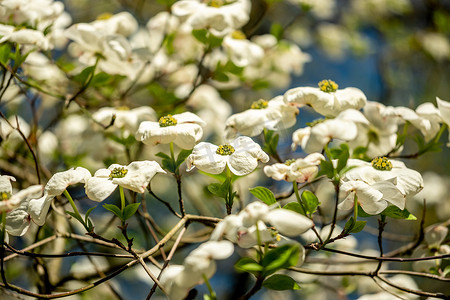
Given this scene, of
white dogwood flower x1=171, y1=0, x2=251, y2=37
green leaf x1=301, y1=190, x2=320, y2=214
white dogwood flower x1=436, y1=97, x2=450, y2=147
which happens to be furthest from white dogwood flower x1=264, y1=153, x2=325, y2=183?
white dogwood flower x1=171, y1=0, x2=251, y2=37

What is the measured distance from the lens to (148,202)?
6.44ft

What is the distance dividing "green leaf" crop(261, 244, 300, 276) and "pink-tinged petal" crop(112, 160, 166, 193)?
17 cm

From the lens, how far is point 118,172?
1.71ft

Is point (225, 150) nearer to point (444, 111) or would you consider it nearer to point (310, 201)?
point (310, 201)

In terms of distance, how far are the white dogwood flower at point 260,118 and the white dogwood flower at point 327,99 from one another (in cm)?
4

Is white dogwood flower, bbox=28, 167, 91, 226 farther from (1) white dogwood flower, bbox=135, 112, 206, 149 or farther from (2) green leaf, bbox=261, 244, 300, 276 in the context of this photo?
(2) green leaf, bbox=261, 244, 300, 276

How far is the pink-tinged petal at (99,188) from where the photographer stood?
489mm

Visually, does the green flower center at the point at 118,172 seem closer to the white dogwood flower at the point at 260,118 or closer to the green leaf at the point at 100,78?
the white dogwood flower at the point at 260,118

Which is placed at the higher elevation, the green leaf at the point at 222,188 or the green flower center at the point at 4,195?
the green flower center at the point at 4,195

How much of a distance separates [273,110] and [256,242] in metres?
0.25

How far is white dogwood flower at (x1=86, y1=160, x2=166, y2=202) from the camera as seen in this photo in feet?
1.62

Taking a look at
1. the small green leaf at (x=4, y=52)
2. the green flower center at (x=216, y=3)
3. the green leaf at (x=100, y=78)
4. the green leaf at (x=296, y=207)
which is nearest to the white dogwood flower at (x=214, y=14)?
the green flower center at (x=216, y=3)

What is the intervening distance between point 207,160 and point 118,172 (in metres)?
0.11

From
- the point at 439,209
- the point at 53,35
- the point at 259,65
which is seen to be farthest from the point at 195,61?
the point at 439,209
